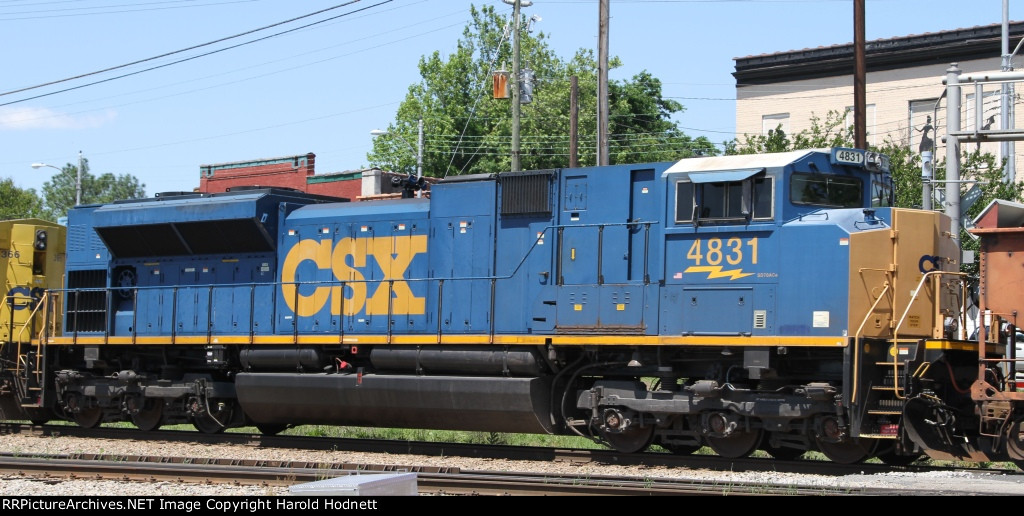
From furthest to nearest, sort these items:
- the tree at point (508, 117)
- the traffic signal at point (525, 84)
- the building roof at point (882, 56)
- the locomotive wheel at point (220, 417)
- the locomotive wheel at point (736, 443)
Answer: the tree at point (508, 117), the building roof at point (882, 56), the traffic signal at point (525, 84), the locomotive wheel at point (220, 417), the locomotive wheel at point (736, 443)

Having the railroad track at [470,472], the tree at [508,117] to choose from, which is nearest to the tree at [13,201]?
the tree at [508,117]

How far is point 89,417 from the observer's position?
18.1 metres

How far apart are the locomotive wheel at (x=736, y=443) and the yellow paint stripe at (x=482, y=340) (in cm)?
110

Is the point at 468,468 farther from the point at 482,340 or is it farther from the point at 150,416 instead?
the point at 150,416

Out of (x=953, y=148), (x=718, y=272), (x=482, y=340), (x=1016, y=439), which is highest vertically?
(x=953, y=148)

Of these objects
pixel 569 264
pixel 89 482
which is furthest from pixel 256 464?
pixel 569 264

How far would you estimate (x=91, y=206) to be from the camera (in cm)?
1831

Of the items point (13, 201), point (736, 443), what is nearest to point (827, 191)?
point (736, 443)

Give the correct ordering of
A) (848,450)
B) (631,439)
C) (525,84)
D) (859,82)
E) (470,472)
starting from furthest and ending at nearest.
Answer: (525,84)
(859,82)
(631,439)
(848,450)
(470,472)

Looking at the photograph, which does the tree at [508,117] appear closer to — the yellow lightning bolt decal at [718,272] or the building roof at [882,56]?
the building roof at [882,56]

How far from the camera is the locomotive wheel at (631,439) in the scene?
13320 mm

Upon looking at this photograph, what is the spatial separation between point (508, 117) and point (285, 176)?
869 inches

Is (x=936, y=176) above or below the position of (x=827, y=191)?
above

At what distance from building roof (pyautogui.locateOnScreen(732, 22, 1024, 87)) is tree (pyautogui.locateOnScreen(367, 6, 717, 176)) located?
449 inches
